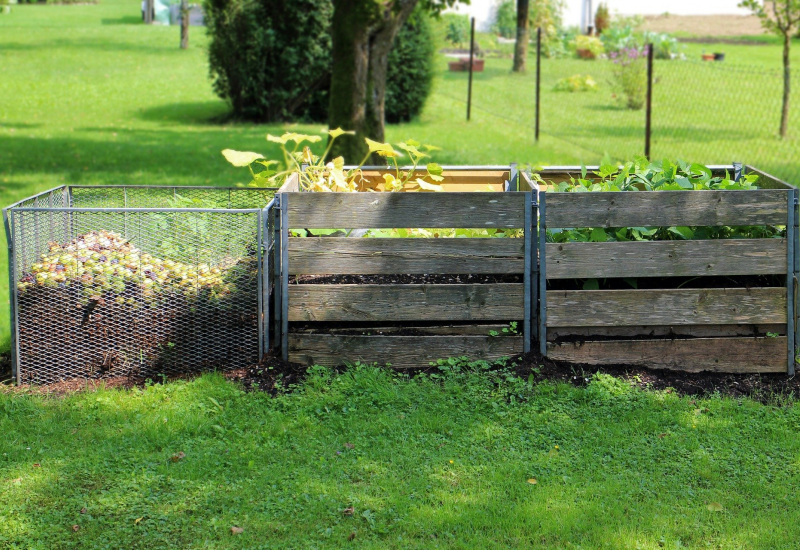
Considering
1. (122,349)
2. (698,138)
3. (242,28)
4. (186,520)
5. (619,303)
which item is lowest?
(186,520)

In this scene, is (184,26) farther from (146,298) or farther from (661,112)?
(146,298)

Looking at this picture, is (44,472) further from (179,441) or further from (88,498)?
(179,441)

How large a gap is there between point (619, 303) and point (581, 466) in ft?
3.93

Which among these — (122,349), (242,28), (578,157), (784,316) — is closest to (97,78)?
(242,28)

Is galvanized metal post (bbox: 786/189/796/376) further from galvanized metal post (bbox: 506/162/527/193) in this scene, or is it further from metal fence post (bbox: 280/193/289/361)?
metal fence post (bbox: 280/193/289/361)

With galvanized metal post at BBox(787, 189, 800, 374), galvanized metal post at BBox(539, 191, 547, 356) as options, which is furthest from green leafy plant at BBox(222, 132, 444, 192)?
galvanized metal post at BBox(787, 189, 800, 374)

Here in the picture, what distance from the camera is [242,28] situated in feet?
54.5

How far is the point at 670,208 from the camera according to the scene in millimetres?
4934

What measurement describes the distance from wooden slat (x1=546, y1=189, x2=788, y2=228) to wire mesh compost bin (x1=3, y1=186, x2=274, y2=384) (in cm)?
178

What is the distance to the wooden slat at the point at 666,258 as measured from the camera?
4926 millimetres

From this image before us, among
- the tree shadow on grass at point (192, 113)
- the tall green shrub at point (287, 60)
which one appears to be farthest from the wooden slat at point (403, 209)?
the tree shadow on grass at point (192, 113)

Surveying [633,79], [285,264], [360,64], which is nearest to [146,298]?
[285,264]

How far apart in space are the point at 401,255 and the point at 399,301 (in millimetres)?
262

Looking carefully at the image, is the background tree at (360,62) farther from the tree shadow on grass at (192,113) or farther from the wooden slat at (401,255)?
the tree shadow on grass at (192,113)
